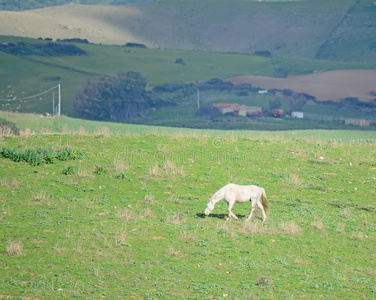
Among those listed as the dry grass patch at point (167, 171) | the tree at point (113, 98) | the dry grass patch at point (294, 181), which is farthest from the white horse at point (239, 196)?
the tree at point (113, 98)

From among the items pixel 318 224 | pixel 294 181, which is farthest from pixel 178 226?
pixel 294 181

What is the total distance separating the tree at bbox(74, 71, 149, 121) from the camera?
134 meters

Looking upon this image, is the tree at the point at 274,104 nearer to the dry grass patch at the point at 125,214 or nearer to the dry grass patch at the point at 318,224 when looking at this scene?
the dry grass patch at the point at 318,224

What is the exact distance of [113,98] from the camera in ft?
461

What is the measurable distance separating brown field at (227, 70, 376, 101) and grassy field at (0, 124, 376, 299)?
135387 mm

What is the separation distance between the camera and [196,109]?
151125 millimetres

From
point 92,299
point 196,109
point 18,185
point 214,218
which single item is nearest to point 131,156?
point 18,185

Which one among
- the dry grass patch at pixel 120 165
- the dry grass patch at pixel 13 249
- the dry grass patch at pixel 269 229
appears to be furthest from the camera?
the dry grass patch at pixel 120 165

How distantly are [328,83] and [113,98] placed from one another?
2760 inches

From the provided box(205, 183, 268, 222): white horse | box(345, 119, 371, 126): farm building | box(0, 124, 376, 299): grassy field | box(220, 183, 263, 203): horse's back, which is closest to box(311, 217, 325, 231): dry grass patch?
box(0, 124, 376, 299): grassy field

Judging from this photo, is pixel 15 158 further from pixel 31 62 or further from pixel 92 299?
pixel 31 62

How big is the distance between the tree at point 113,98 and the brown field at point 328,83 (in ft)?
136

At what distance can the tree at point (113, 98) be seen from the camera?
438 feet

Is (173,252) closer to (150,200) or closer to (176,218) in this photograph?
(176,218)
